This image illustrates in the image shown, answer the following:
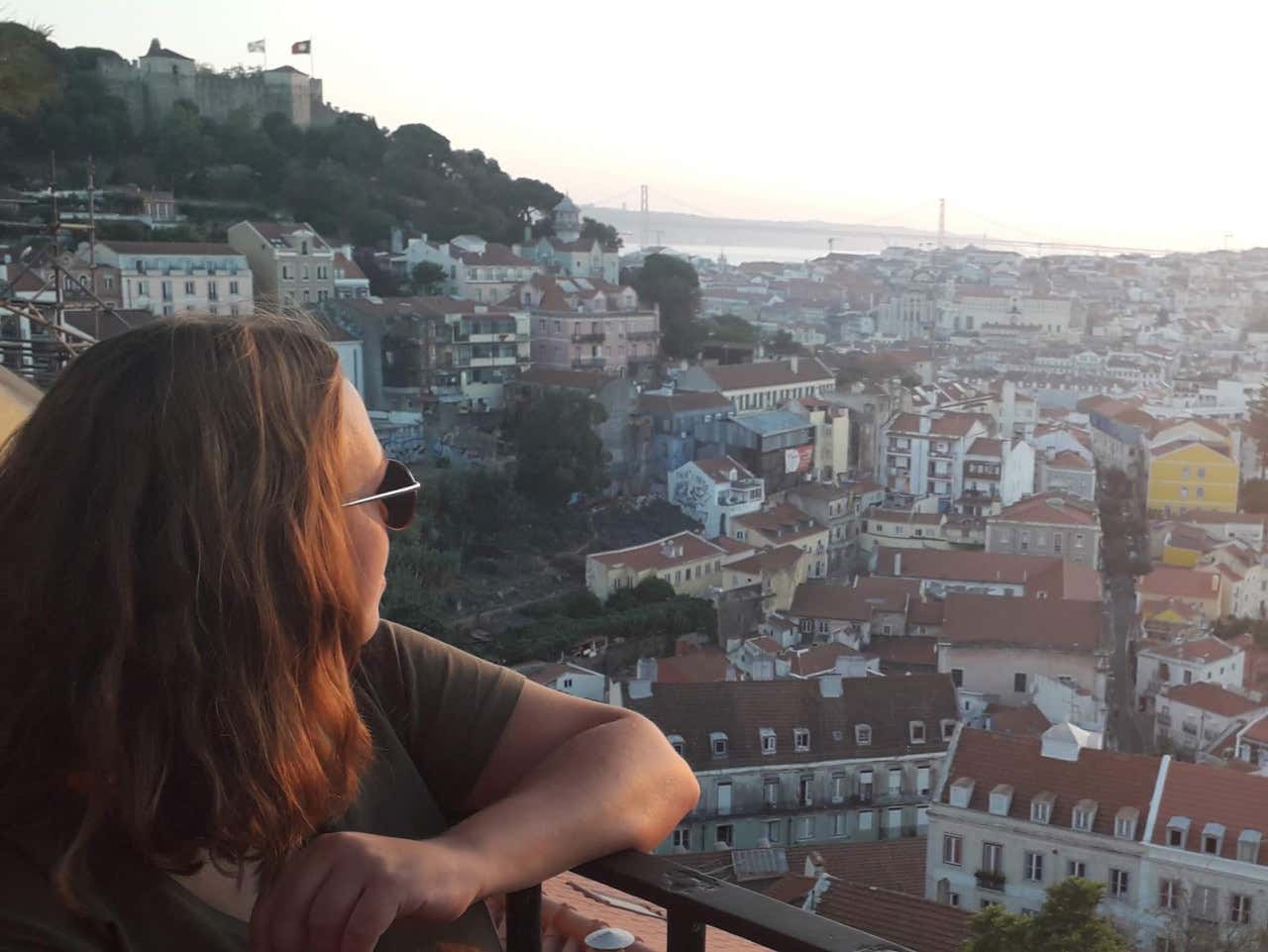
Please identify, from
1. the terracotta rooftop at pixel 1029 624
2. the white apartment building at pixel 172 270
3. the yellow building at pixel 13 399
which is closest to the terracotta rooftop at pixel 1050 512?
the terracotta rooftop at pixel 1029 624

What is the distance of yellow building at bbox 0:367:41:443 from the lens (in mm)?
1163

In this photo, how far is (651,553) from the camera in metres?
9.20

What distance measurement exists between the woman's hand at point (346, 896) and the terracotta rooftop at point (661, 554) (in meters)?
8.57

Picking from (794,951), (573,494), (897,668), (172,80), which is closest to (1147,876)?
(897,668)

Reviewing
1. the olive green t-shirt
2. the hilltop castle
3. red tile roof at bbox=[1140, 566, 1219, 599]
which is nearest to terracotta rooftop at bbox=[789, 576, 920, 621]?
red tile roof at bbox=[1140, 566, 1219, 599]

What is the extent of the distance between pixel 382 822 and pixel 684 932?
0.35ft

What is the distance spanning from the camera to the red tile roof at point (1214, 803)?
443 cm

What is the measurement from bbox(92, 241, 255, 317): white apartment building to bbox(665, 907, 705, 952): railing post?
963 cm

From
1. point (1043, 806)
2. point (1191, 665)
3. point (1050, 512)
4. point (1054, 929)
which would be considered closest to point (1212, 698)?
point (1191, 665)

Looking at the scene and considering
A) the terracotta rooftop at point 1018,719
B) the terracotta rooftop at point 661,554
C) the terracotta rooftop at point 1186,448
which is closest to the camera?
the terracotta rooftop at point 1018,719

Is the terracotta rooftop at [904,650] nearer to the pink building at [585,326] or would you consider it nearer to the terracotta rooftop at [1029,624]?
the terracotta rooftop at [1029,624]

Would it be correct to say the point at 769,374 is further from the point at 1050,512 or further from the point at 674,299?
the point at 1050,512

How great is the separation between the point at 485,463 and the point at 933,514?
373 cm

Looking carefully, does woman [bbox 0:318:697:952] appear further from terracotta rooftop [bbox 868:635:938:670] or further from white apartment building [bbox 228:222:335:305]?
white apartment building [bbox 228:222:335:305]
